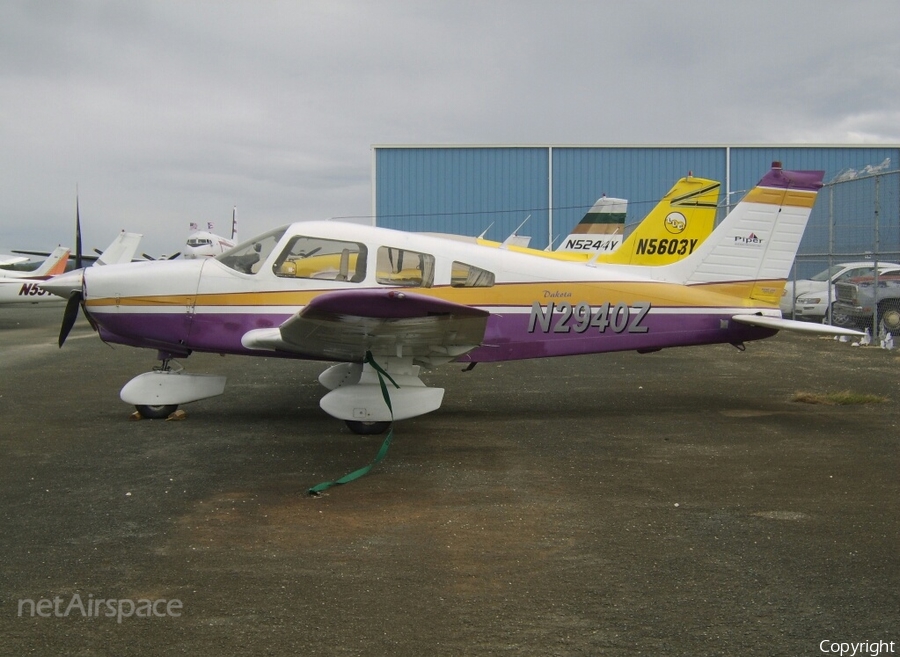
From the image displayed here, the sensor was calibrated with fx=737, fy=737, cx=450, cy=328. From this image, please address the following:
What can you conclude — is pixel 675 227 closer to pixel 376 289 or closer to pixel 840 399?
pixel 840 399

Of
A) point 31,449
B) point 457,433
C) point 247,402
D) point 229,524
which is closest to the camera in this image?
point 229,524

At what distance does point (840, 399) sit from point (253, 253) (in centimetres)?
634

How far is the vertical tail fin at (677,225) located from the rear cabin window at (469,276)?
6.40 metres

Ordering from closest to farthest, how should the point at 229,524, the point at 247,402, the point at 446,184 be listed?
the point at 229,524
the point at 247,402
the point at 446,184

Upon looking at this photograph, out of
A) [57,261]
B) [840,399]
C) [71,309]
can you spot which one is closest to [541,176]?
[57,261]

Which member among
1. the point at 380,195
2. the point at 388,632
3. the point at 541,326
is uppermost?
Result: the point at 380,195

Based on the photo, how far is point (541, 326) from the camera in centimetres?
738

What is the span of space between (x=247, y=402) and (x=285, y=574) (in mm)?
5172

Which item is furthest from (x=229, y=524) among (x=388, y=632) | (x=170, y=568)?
(x=388, y=632)

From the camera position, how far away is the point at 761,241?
7.95m

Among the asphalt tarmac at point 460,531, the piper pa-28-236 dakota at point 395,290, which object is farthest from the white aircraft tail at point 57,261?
the piper pa-28-236 dakota at point 395,290

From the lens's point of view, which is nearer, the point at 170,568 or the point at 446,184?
the point at 170,568

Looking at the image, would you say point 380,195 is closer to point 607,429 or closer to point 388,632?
point 607,429

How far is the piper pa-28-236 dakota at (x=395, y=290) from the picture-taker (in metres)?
6.70
